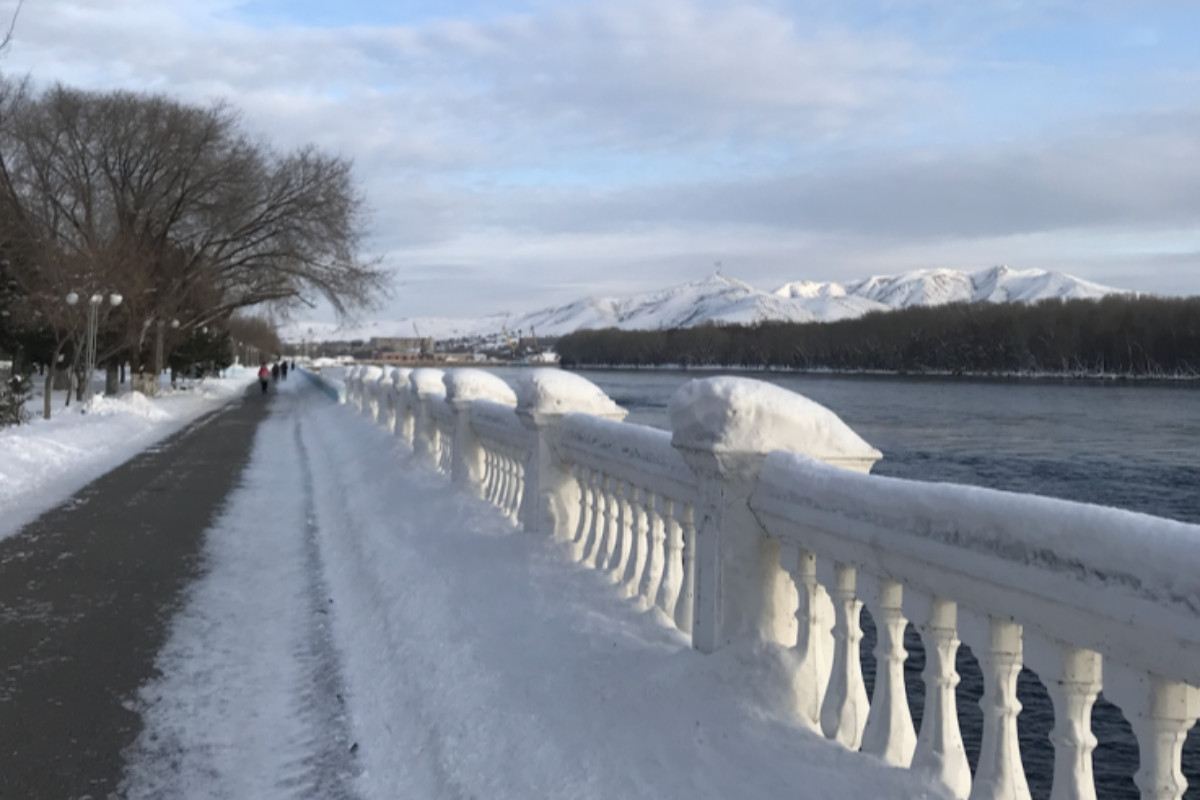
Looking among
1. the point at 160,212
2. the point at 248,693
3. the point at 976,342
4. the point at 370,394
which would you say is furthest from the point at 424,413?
the point at 976,342

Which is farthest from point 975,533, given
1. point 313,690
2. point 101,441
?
point 101,441

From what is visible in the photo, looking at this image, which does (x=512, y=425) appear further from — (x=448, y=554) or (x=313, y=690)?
(x=313, y=690)

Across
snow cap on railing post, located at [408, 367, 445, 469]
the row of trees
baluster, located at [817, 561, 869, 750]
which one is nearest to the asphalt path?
snow cap on railing post, located at [408, 367, 445, 469]

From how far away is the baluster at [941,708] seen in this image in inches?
108

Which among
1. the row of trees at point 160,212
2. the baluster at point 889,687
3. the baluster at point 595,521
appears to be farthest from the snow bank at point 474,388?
the row of trees at point 160,212

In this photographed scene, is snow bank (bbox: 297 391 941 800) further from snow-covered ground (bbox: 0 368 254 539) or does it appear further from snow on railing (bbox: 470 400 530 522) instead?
snow-covered ground (bbox: 0 368 254 539)

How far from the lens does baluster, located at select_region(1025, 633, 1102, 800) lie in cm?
224

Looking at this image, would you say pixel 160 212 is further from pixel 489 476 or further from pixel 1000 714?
pixel 1000 714

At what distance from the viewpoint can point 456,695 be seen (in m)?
4.68

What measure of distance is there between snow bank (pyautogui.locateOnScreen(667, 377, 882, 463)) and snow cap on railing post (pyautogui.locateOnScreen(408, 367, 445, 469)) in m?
7.97

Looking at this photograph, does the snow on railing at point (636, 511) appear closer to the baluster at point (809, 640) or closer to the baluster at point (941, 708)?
the baluster at point (809, 640)

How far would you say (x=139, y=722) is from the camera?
4.73 meters

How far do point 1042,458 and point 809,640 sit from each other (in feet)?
80.0

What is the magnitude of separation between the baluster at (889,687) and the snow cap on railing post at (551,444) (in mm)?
3633
